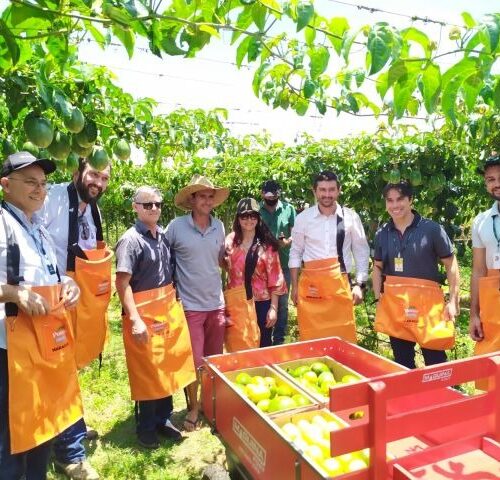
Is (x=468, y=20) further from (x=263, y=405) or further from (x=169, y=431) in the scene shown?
(x=169, y=431)

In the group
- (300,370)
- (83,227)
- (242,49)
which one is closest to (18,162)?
(83,227)

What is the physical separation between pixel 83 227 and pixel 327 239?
175cm

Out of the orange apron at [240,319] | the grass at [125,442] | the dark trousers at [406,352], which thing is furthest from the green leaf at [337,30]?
the grass at [125,442]

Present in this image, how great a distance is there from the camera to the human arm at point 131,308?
281 centimetres

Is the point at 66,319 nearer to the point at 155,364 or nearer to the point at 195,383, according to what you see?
the point at 155,364

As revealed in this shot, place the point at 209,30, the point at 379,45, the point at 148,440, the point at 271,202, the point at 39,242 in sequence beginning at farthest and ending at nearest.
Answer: the point at 271,202, the point at 148,440, the point at 39,242, the point at 209,30, the point at 379,45

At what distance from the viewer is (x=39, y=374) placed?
76.8 inches

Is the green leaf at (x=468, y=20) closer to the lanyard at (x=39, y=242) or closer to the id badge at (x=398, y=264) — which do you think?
the lanyard at (x=39, y=242)

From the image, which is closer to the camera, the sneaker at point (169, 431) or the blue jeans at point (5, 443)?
the blue jeans at point (5, 443)

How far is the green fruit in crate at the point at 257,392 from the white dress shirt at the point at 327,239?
147cm

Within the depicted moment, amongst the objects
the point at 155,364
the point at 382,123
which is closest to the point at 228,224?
the point at 382,123

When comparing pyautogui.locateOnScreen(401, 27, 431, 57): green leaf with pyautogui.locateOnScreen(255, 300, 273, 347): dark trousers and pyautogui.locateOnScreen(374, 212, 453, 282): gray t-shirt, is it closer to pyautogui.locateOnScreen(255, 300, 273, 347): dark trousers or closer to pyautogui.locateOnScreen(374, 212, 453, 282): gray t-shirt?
pyautogui.locateOnScreen(374, 212, 453, 282): gray t-shirt

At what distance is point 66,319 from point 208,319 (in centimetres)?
144

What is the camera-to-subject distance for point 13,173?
81.0 inches
